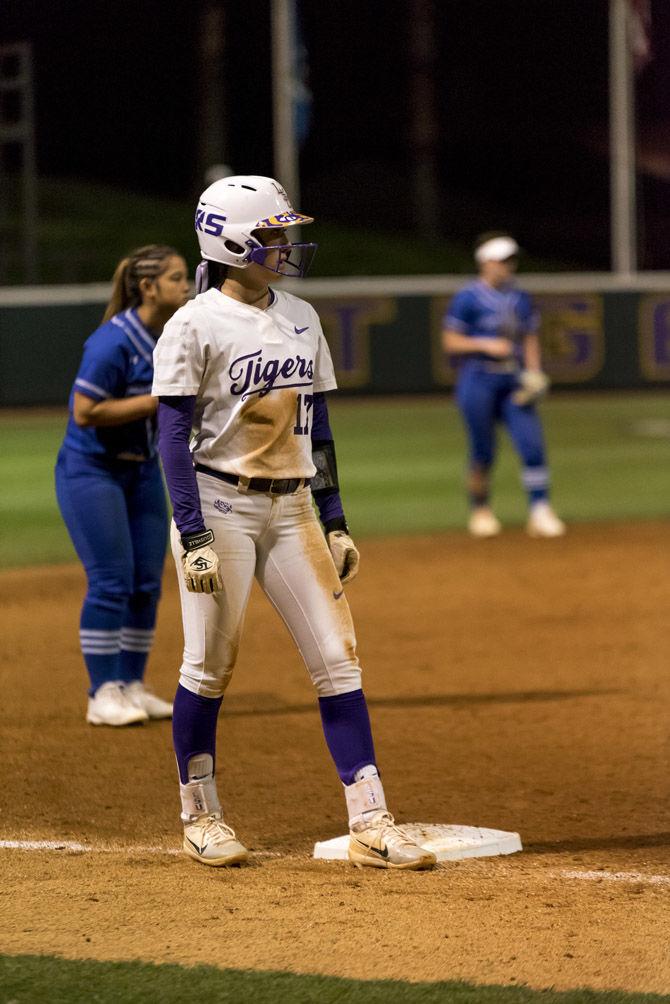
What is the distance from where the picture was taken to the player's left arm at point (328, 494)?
15.4ft

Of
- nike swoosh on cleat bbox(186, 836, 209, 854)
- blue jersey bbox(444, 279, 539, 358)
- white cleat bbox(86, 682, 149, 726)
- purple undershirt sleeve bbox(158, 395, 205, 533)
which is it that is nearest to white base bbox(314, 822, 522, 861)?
nike swoosh on cleat bbox(186, 836, 209, 854)

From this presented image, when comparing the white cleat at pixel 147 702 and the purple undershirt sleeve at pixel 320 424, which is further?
the white cleat at pixel 147 702

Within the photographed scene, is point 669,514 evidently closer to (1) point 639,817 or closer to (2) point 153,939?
(1) point 639,817

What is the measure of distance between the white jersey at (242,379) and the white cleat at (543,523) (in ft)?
24.1

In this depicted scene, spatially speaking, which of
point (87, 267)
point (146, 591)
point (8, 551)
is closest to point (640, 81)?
point (87, 267)

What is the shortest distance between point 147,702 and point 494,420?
588 cm

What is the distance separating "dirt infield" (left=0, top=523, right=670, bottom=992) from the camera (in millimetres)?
3814

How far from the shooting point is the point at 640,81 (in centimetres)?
2503

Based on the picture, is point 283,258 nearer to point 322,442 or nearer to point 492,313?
point 322,442

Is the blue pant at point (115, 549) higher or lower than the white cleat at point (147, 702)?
higher

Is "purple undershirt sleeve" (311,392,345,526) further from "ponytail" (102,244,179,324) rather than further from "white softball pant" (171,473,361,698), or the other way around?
"ponytail" (102,244,179,324)

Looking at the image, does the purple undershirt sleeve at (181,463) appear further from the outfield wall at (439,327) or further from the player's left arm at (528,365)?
the outfield wall at (439,327)

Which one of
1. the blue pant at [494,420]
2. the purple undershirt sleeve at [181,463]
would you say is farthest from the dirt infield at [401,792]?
the blue pant at [494,420]

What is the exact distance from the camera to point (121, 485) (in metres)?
6.38
